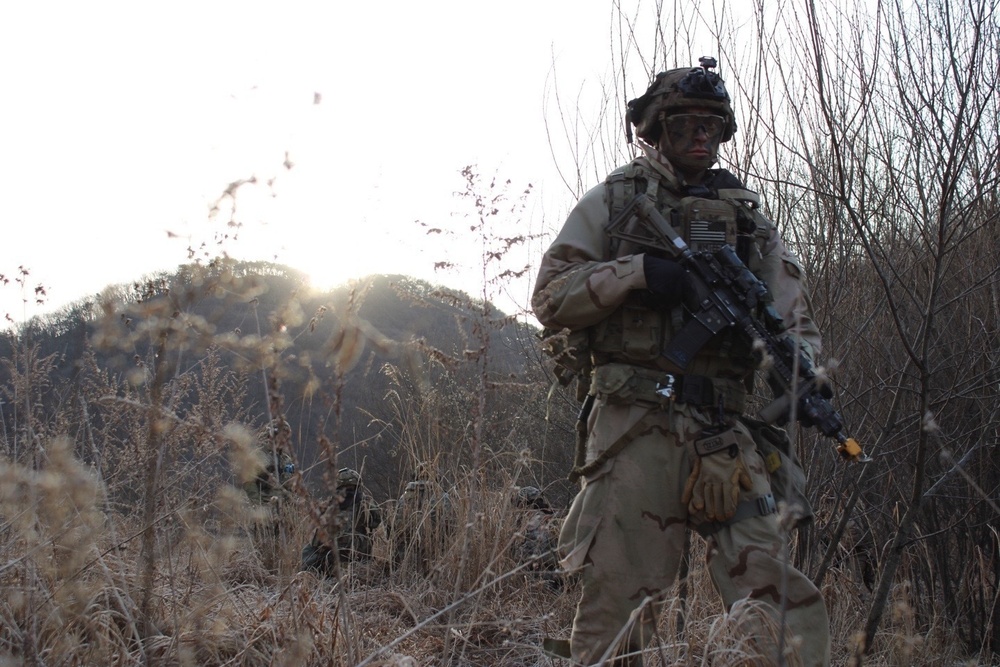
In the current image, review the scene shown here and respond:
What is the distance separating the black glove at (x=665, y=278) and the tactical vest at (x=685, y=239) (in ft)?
0.22

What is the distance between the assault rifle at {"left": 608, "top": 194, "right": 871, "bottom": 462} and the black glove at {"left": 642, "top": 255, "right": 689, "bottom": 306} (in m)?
0.03

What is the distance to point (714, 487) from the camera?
2133 millimetres

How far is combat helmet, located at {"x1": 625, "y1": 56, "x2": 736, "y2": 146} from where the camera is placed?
2.50 metres

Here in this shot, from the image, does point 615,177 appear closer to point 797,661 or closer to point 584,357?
point 584,357

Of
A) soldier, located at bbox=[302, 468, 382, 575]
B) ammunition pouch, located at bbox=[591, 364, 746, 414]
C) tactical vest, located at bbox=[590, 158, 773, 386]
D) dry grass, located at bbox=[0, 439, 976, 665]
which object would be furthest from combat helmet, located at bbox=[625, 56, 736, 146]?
soldier, located at bbox=[302, 468, 382, 575]

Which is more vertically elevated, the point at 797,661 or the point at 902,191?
the point at 902,191

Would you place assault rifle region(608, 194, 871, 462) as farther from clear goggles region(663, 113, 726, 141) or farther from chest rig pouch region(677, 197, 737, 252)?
clear goggles region(663, 113, 726, 141)

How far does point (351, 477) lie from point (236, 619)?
9.62ft

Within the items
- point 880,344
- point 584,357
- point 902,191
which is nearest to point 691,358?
point 584,357

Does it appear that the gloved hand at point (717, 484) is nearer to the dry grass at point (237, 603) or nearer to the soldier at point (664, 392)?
the soldier at point (664, 392)

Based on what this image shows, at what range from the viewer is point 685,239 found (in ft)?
8.03

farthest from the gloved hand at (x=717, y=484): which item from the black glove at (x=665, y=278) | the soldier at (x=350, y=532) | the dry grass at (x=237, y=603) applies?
the soldier at (x=350, y=532)

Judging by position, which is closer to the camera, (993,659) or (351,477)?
(993,659)

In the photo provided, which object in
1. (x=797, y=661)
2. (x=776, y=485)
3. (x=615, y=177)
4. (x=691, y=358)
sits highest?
(x=615, y=177)
